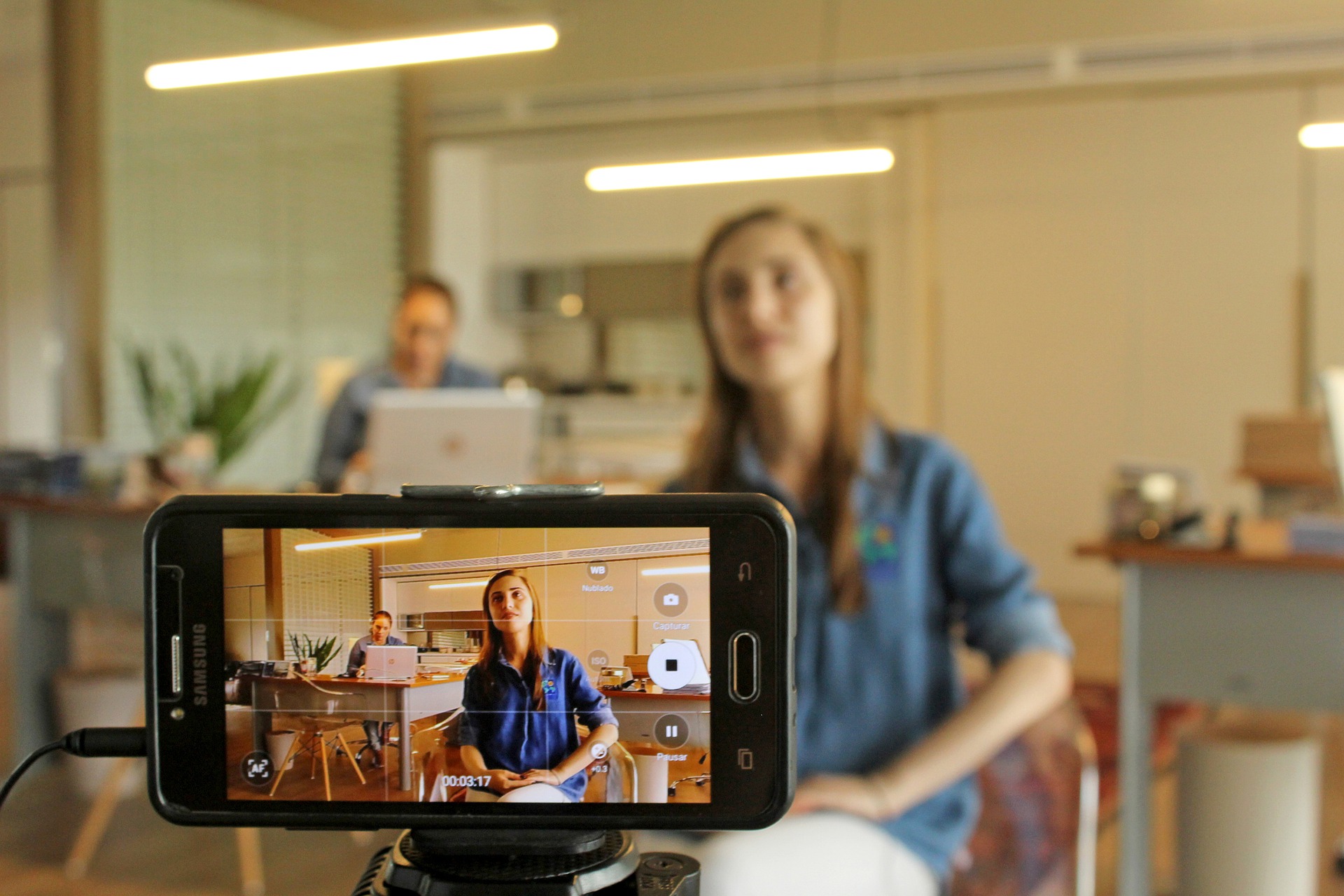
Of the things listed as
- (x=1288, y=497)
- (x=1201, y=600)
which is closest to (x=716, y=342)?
(x=1201, y=600)

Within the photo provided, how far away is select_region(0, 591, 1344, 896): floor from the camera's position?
2.52m

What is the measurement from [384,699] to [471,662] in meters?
0.04

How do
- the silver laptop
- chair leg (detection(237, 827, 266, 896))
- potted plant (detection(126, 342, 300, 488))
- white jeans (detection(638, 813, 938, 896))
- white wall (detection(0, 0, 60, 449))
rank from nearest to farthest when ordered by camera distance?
white jeans (detection(638, 813, 938, 896)), chair leg (detection(237, 827, 266, 896)), the silver laptop, potted plant (detection(126, 342, 300, 488)), white wall (detection(0, 0, 60, 449))

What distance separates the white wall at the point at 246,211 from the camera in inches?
204

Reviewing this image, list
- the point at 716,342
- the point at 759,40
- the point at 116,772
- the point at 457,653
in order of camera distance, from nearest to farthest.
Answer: the point at 457,653 < the point at 716,342 < the point at 116,772 < the point at 759,40

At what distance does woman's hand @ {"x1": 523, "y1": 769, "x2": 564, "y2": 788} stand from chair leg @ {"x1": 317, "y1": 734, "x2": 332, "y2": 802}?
7 centimetres

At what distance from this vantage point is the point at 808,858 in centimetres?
98

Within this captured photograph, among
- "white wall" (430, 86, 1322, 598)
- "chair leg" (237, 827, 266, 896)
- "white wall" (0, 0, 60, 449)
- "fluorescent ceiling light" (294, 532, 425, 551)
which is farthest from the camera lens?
"white wall" (0, 0, 60, 449)

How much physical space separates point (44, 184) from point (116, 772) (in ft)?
17.1

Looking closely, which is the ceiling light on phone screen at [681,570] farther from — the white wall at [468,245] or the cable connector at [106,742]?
the white wall at [468,245]

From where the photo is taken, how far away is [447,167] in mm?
7082

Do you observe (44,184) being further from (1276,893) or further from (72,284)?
(1276,893)

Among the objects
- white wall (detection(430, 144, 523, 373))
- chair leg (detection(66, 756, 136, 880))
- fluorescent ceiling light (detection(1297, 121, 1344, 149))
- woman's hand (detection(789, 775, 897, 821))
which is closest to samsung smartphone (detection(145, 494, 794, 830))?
woman's hand (detection(789, 775, 897, 821))

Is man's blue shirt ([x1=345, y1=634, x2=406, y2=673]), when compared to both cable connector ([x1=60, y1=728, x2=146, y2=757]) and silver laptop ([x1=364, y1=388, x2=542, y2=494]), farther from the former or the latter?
silver laptop ([x1=364, y1=388, x2=542, y2=494])
